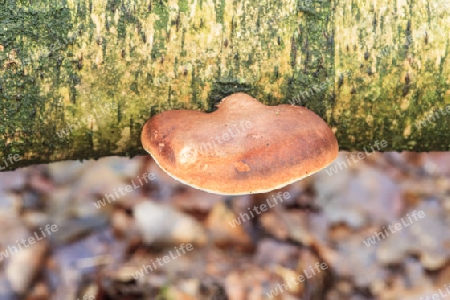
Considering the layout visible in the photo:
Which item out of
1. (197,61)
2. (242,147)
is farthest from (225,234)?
(197,61)

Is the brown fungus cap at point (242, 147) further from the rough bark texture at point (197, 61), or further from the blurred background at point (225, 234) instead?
the blurred background at point (225, 234)

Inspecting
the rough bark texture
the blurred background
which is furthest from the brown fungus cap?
the blurred background

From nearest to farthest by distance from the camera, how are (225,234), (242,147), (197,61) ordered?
1. (242,147)
2. (197,61)
3. (225,234)

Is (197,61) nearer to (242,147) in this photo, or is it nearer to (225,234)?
(242,147)

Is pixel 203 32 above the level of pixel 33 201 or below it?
above

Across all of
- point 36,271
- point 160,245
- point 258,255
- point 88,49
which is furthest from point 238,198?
point 88,49

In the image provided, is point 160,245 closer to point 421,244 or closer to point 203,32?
point 203,32
